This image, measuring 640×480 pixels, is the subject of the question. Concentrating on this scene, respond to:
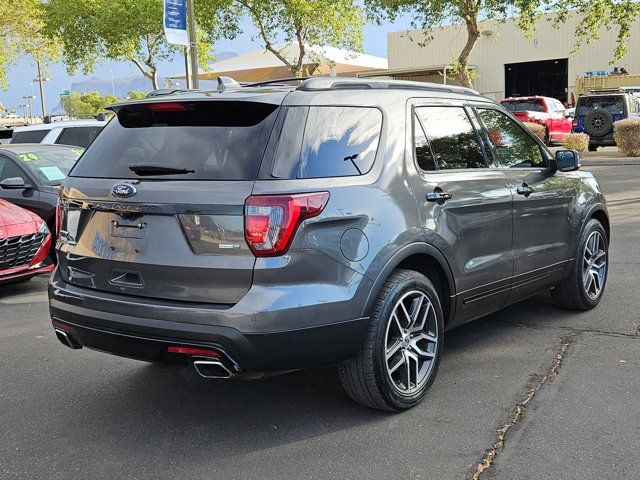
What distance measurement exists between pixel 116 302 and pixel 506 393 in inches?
88.0

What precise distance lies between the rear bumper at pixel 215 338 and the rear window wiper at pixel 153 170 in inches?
25.2

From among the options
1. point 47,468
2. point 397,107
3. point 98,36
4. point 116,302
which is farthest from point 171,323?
point 98,36

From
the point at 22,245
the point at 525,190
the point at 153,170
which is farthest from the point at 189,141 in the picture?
the point at 22,245

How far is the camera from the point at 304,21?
1023 inches

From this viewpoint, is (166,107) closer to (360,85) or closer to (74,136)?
(360,85)

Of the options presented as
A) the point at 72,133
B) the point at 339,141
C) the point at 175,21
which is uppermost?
the point at 175,21

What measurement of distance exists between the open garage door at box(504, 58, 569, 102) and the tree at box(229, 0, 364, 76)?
22483 mm

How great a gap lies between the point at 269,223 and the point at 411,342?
117 centimetres

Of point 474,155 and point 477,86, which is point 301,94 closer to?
point 474,155

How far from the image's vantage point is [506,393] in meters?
4.02

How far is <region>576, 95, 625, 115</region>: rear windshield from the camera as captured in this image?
2242 centimetres

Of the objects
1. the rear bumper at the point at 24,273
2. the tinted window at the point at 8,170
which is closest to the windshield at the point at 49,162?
the tinted window at the point at 8,170

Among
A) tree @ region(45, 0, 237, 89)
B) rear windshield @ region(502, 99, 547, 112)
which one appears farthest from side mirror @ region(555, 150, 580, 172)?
tree @ region(45, 0, 237, 89)

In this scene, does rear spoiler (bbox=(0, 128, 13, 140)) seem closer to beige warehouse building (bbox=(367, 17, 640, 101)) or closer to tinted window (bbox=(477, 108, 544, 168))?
tinted window (bbox=(477, 108, 544, 168))
